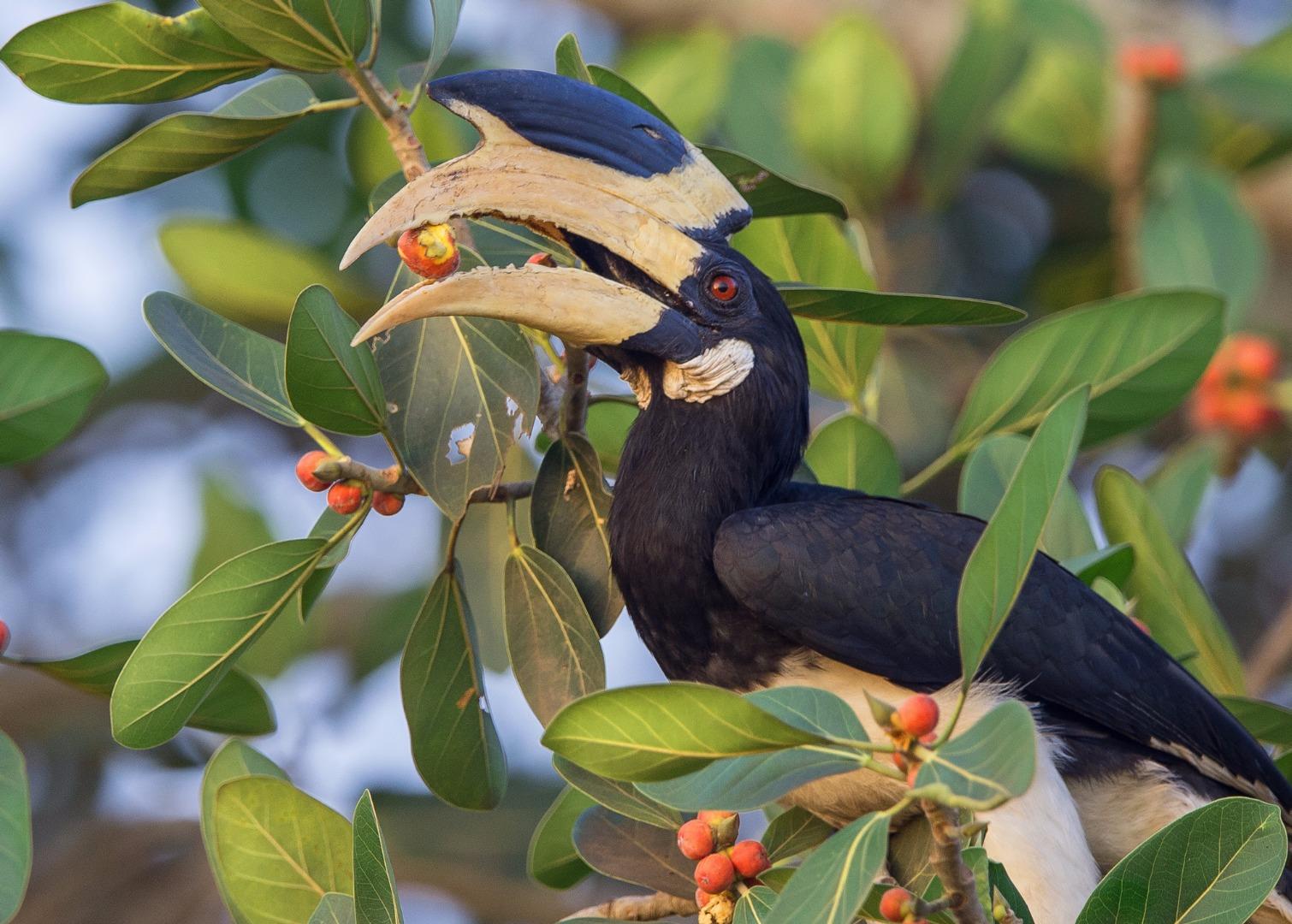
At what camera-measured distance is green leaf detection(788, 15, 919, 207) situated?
4766 millimetres

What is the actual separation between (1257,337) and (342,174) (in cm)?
329

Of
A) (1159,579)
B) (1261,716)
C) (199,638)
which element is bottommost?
(1261,716)

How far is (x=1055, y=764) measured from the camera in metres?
2.74

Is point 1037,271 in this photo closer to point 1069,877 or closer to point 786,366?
point 786,366

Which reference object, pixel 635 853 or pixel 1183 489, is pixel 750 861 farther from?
pixel 1183 489

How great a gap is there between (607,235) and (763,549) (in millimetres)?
580

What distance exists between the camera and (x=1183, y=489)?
12.4ft

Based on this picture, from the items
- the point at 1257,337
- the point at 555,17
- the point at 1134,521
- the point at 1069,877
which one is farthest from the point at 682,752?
the point at 555,17

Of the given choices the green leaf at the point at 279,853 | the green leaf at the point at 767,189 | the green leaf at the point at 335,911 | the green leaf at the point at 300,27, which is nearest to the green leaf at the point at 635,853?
the green leaf at the point at 279,853

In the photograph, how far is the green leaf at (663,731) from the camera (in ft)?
5.63

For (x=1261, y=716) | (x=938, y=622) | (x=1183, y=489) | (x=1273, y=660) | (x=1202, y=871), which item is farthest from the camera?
(x=1273, y=660)

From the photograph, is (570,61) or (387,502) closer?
(387,502)

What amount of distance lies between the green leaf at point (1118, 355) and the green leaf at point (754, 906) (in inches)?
50.3

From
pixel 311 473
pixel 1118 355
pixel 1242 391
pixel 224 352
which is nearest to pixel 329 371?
pixel 311 473
